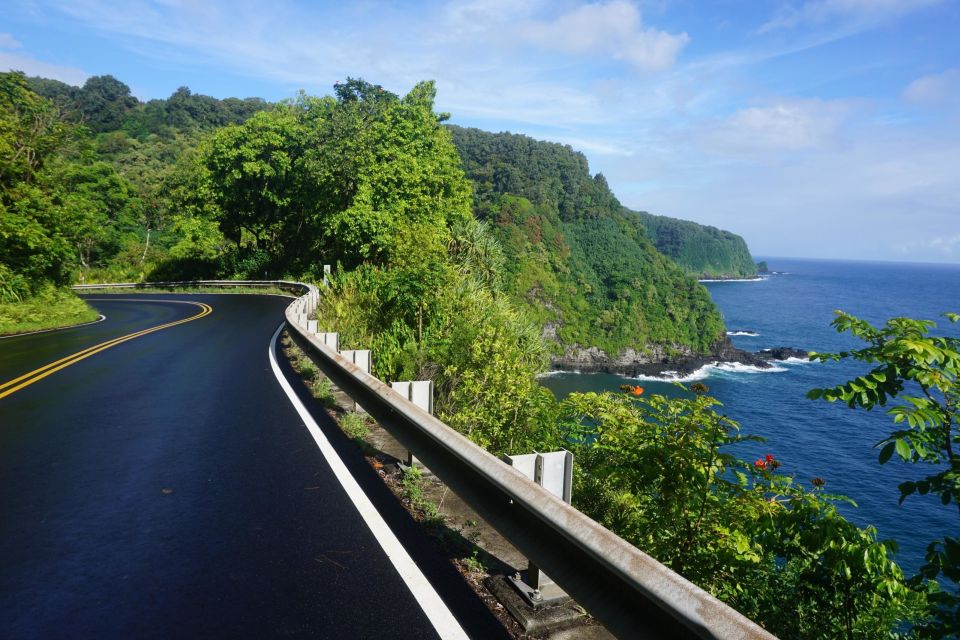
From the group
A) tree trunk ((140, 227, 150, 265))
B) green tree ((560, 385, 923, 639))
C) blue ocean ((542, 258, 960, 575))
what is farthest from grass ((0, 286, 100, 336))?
tree trunk ((140, 227, 150, 265))

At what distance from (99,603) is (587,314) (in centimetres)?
10478

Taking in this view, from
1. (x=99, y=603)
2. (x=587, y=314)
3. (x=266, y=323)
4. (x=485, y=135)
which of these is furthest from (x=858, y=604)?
(x=485, y=135)

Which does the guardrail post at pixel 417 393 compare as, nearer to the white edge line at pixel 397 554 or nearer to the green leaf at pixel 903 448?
the white edge line at pixel 397 554

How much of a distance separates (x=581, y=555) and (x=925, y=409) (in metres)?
2.70

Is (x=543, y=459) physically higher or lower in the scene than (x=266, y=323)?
higher

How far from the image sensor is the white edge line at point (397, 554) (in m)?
3.09

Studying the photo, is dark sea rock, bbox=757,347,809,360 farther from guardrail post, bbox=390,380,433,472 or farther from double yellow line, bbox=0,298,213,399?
guardrail post, bbox=390,380,433,472

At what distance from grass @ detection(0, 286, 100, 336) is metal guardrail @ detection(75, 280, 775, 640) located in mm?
19453

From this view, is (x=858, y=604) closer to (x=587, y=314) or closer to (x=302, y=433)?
(x=302, y=433)

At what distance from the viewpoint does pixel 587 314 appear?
105750 mm

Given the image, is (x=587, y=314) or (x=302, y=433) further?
(x=587, y=314)

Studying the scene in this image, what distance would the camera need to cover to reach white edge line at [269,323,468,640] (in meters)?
3.09

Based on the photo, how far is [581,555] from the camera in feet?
8.73

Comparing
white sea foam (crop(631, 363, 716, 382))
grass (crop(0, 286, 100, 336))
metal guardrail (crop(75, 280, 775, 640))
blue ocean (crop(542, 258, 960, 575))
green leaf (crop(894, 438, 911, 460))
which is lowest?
white sea foam (crop(631, 363, 716, 382))
